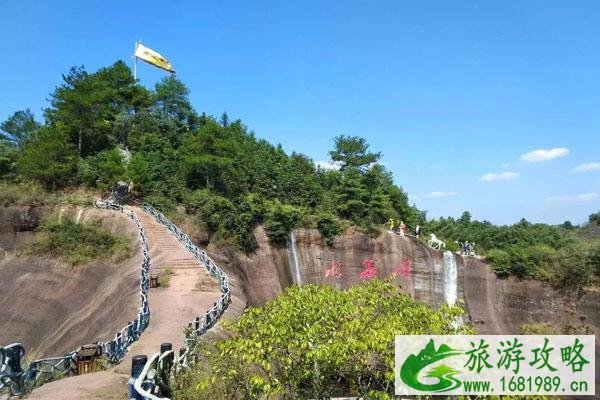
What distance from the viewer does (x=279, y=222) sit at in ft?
118

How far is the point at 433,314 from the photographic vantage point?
336 inches

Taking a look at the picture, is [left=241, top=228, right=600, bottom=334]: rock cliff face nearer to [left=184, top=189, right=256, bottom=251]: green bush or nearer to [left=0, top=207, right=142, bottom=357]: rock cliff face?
[left=184, top=189, right=256, bottom=251]: green bush

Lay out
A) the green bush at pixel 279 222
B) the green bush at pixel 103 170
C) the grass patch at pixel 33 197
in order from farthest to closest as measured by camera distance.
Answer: the green bush at pixel 279 222
the green bush at pixel 103 170
the grass patch at pixel 33 197

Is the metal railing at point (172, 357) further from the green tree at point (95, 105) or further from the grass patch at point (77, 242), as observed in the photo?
the green tree at point (95, 105)

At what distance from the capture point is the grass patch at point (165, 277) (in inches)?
808

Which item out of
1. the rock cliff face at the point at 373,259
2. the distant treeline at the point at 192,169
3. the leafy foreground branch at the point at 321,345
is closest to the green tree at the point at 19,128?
the distant treeline at the point at 192,169

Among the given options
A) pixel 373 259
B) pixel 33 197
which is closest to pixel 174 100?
pixel 33 197

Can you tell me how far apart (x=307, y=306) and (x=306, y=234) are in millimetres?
28747

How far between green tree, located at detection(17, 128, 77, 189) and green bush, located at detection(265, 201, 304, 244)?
50.3 ft

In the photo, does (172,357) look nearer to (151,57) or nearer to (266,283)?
(266,283)

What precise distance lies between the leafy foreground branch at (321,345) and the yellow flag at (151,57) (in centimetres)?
4526

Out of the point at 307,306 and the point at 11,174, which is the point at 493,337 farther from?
the point at 11,174

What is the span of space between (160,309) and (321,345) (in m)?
11.5

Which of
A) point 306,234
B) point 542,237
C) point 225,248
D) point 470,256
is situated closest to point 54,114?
point 225,248
